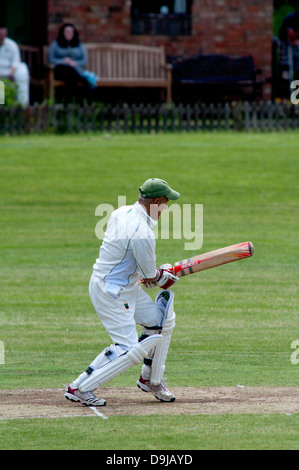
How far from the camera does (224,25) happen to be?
27.4 metres

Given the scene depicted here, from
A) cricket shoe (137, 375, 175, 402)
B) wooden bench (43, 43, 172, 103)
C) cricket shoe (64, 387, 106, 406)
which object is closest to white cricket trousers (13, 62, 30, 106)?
wooden bench (43, 43, 172, 103)

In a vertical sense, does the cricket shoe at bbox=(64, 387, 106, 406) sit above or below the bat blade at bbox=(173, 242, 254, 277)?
below

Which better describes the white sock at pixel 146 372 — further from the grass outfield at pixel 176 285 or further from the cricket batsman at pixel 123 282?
the grass outfield at pixel 176 285

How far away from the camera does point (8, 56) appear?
23531 mm

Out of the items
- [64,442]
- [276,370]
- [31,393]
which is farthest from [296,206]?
[64,442]

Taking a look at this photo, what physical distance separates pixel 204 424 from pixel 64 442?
1.08m

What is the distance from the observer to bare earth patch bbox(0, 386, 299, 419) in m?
7.26

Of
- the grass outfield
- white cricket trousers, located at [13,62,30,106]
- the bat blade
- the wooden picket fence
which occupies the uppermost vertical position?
white cricket trousers, located at [13,62,30,106]

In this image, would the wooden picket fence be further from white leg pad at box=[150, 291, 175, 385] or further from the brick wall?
white leg pad at box=[150, 291, 175, 385]

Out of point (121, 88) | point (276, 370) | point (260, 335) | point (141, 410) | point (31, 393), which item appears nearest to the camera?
point (141, 410)

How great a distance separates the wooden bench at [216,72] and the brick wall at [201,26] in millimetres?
794

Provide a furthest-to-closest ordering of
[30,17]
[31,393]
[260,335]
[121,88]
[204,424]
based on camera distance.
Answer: [30,17], [121,88], [260,335], [31,393], [204,424]

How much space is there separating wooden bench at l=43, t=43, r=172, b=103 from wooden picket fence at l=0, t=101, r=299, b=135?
4.18ft

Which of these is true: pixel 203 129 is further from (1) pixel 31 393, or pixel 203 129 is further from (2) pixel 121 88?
(1) pixel 31 393
